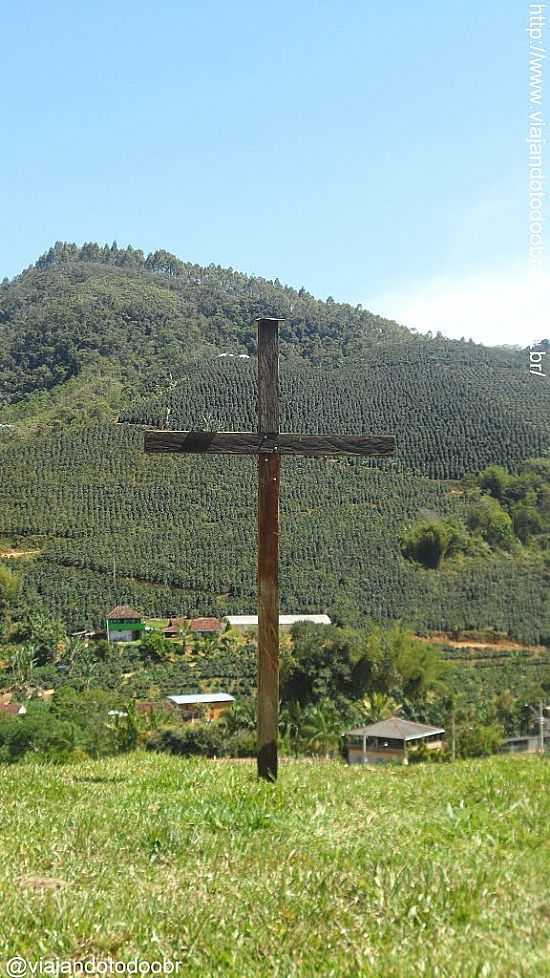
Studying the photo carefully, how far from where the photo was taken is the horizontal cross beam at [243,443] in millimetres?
6367

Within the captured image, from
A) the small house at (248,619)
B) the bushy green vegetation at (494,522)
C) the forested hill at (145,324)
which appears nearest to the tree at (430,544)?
the bushy green vegetation at (494,522)

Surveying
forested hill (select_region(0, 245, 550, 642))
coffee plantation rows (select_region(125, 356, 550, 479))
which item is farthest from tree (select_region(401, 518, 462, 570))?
coffee plantation rows (select_region(125, 356, 550, 479))

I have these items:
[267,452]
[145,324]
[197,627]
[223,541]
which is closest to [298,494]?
[223,541]

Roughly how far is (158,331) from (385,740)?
90.3 metres

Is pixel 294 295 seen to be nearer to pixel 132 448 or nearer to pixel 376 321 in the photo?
pixel 376 321

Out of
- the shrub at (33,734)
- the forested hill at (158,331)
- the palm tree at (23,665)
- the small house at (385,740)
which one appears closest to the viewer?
the small house at (385,740)

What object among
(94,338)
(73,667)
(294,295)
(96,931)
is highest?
(294,295)

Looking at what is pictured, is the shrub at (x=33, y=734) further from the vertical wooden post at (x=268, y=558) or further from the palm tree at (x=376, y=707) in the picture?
the vertical wooden post at (x=268, y=558)

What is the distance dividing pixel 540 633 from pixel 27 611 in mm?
23033

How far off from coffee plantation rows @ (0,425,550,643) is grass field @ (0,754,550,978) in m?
35.7

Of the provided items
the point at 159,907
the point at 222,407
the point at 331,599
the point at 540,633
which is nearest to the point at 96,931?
the point at 159,907

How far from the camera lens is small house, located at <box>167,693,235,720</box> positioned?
3009 cm

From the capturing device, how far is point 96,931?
3311 millimetres

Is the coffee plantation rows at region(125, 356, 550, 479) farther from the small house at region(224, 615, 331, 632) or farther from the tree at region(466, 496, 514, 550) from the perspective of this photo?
the small house at region(224, 615, 331, 632)
